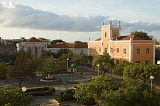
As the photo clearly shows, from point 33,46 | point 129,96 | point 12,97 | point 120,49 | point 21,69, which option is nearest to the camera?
point 12,97

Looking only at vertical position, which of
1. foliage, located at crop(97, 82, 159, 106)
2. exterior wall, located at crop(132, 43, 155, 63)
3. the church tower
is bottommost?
foliage, located at crop(97, 82, 159, 106)

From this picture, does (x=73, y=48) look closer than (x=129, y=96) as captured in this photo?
No

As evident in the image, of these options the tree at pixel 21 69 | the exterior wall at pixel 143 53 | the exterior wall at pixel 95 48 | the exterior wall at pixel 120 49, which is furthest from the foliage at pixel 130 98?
the exterior wall at pixel 95 48

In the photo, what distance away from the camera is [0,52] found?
75.2 metres

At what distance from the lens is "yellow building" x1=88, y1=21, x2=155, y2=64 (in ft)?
151

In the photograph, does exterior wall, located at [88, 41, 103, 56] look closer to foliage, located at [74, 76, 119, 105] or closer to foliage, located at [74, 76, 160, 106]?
foliage, located at [74, 76, 119, 105]

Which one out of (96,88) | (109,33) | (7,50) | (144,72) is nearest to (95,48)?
(109,33)

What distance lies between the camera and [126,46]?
4700cm

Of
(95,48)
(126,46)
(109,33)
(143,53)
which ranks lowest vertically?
(143,53)

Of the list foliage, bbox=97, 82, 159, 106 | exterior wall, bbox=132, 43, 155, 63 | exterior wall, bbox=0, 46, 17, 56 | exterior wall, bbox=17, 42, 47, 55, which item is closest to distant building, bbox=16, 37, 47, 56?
exterior wall, bbox=17, 42, 47, 55

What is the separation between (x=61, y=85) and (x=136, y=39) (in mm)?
18479

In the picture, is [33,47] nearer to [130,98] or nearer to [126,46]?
[126,46]

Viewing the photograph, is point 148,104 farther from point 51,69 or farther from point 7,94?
point 51,69

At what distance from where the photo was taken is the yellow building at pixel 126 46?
46.1 meters
